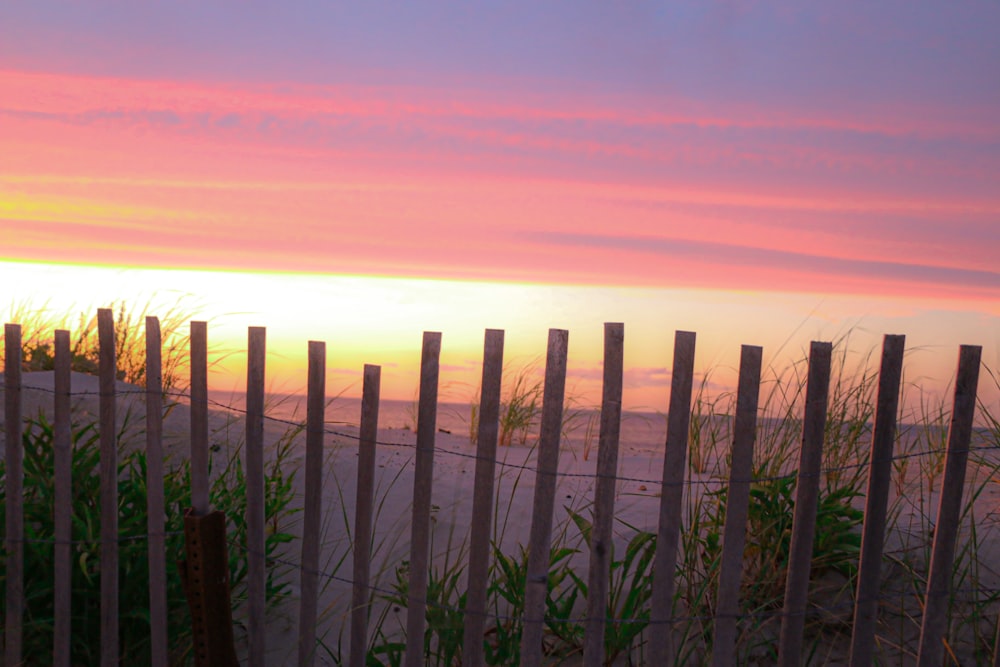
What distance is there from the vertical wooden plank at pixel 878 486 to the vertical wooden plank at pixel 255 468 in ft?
6.81

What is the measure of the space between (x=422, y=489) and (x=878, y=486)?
4.92ft

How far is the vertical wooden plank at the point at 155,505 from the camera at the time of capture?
3.23 m

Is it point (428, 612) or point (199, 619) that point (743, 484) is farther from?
point (199, 619)

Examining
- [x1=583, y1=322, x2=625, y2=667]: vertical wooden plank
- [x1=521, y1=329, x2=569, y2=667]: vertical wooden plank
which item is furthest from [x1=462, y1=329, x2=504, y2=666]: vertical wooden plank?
[x1=583, y1=322, x2=625, y2=667]: vertical wooden plank

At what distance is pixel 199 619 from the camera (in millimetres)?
3080

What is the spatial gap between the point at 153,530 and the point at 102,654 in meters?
0.60

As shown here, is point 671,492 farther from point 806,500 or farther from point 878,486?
point 878,486

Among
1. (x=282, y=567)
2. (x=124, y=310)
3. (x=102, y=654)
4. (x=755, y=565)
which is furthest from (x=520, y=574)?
(x=124, y=310)

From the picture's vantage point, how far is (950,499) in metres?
2.90

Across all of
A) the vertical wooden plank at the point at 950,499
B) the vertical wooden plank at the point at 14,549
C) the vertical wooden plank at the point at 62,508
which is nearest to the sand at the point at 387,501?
the vertical wooden plank at the point at 62,508

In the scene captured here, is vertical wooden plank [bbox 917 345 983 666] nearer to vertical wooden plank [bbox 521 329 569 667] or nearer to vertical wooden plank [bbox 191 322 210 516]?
vertical wooden plank [bbox 521 329 569 667]

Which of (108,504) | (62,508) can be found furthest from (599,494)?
(62,508)

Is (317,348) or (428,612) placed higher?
(317,348)

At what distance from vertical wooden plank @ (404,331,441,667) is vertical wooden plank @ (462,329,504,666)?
164mm
